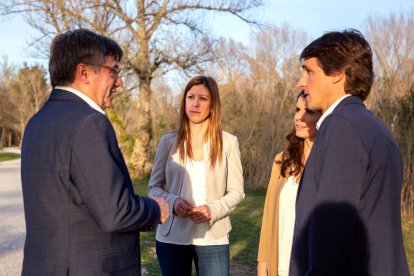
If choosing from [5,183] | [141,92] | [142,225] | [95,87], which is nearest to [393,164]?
[142,225]

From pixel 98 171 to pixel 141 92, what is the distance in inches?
735

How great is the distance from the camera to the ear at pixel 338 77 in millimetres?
2150

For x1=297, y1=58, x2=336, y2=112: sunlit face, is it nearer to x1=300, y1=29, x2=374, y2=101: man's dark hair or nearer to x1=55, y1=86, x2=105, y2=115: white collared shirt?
x1=300, y1=29, x2=374, y2=101: man's dark hair

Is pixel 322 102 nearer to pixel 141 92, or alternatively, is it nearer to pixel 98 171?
pixel 98 171

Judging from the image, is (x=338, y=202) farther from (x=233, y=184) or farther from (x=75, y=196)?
(x=233, y=184)

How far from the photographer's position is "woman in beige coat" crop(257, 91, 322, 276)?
3113mm

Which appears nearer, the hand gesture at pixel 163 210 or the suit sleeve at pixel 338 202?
the suit sleeve at pixel 338 202

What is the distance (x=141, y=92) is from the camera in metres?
20.7

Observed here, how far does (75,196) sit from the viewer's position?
2.28 metres

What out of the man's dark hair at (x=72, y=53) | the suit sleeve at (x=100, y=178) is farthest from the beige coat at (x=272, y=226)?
the man's dark hair at (x=72, y=53)

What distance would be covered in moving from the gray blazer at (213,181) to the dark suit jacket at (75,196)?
3.66ft

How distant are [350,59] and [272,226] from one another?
1.42m

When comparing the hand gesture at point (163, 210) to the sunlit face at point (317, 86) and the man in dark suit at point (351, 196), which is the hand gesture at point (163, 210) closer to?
the man in dark suit at point (351, 196)

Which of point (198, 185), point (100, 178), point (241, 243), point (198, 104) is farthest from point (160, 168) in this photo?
point (241, 243)
